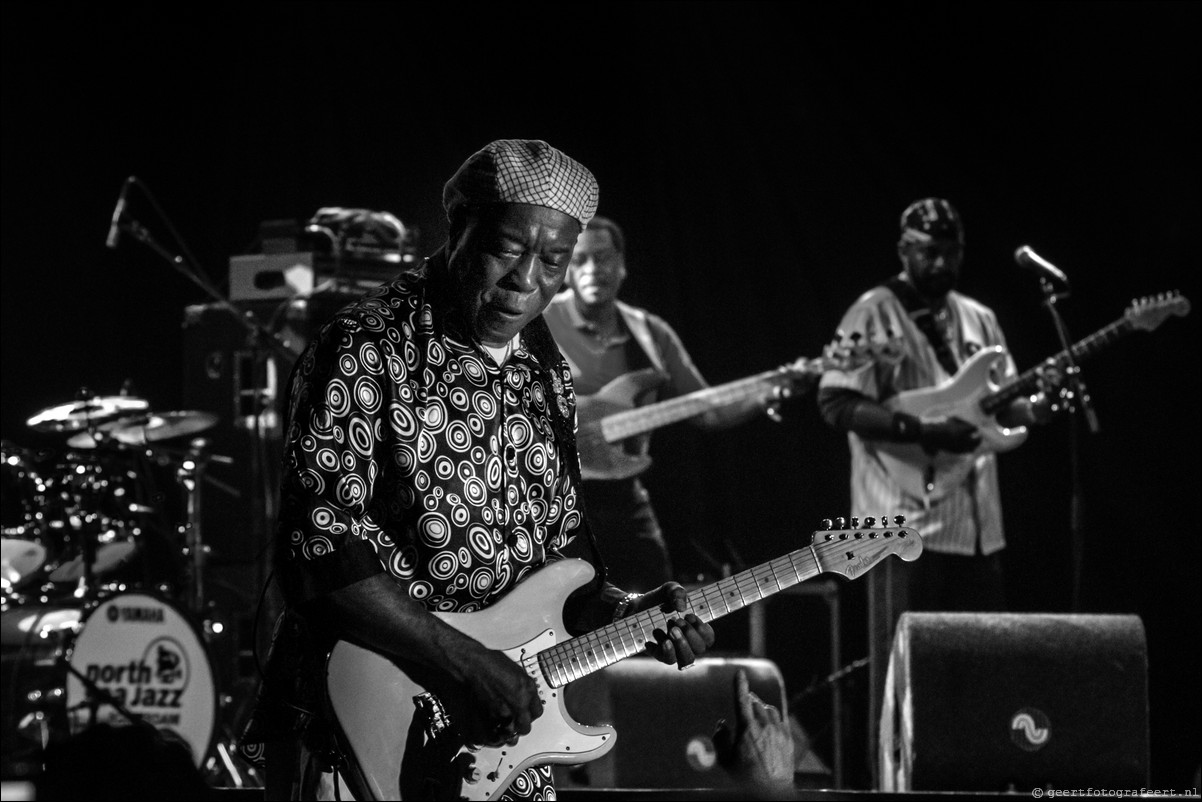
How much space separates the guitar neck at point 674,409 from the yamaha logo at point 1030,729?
2.21 m

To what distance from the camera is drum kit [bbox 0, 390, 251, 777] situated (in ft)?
20.9

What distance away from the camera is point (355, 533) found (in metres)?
2.49

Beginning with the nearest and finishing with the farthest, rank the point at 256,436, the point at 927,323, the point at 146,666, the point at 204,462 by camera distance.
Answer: the point at 927,323 < the point at 146,666 < the point at 256,436 < the point at 204,462

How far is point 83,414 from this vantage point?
6480 mm

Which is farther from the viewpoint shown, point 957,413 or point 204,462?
point 204,462

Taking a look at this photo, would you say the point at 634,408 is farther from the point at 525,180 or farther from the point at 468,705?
the point at 468,705

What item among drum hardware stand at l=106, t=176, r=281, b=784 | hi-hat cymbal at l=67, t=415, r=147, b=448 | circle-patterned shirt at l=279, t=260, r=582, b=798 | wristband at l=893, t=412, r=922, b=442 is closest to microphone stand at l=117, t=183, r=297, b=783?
drum hardware stand at l=106, t=176, r=281, b=784

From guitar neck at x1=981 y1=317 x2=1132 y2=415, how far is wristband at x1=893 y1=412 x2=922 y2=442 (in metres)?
0.39

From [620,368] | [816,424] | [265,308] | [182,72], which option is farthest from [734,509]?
[182,72]

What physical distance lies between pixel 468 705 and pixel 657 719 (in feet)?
7.79

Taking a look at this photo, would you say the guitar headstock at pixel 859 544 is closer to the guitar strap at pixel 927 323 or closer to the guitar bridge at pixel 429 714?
the guitar bridge at pixel 429 714

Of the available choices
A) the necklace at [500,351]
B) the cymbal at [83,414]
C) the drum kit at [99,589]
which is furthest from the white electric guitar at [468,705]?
the cymbal at [83,414]

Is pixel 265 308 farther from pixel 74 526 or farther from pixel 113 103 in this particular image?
pixel 113 103

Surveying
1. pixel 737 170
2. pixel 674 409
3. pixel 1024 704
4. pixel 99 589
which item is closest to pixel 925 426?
pixel 674 409
